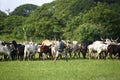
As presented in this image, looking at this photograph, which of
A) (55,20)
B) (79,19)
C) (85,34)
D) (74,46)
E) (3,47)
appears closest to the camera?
(3,47)

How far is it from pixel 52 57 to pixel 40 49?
0.64 metres

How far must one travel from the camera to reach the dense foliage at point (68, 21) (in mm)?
24206

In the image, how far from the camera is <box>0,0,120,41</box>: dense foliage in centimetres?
2421

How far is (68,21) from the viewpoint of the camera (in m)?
35.8

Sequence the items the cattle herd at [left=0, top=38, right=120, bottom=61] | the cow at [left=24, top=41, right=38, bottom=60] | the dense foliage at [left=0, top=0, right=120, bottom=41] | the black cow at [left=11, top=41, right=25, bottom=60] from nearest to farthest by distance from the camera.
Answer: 1. the cattle herd at [left=0, top=38, right=120, bottom=61]
2. the cow at [left=24, top=41, right=38, bottom=60]
3. the black cow at [left=11, top=41, right=25, bottom=60]
4. the dense foliage at [left=0, top=0, right=120, bottom=41]

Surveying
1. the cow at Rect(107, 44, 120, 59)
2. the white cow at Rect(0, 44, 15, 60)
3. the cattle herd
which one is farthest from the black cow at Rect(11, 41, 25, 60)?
the cow at Rect(107, 44, 120, 59)

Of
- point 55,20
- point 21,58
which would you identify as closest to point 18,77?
point 21,58

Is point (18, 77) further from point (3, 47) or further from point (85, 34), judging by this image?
point (85, 34)

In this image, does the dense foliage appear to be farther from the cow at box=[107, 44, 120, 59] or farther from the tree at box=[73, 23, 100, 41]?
the cow at box=[107, 44, 120, 59]

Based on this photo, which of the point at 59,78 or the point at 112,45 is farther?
the point at 112,45

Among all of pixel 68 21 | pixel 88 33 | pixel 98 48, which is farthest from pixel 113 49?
pixel 68 21

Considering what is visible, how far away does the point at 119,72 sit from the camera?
9.48m

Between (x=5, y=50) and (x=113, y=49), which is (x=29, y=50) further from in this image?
(x=113, y=49)

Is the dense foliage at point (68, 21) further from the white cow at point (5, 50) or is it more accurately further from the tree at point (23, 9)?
the white cow at point (5, 50)
